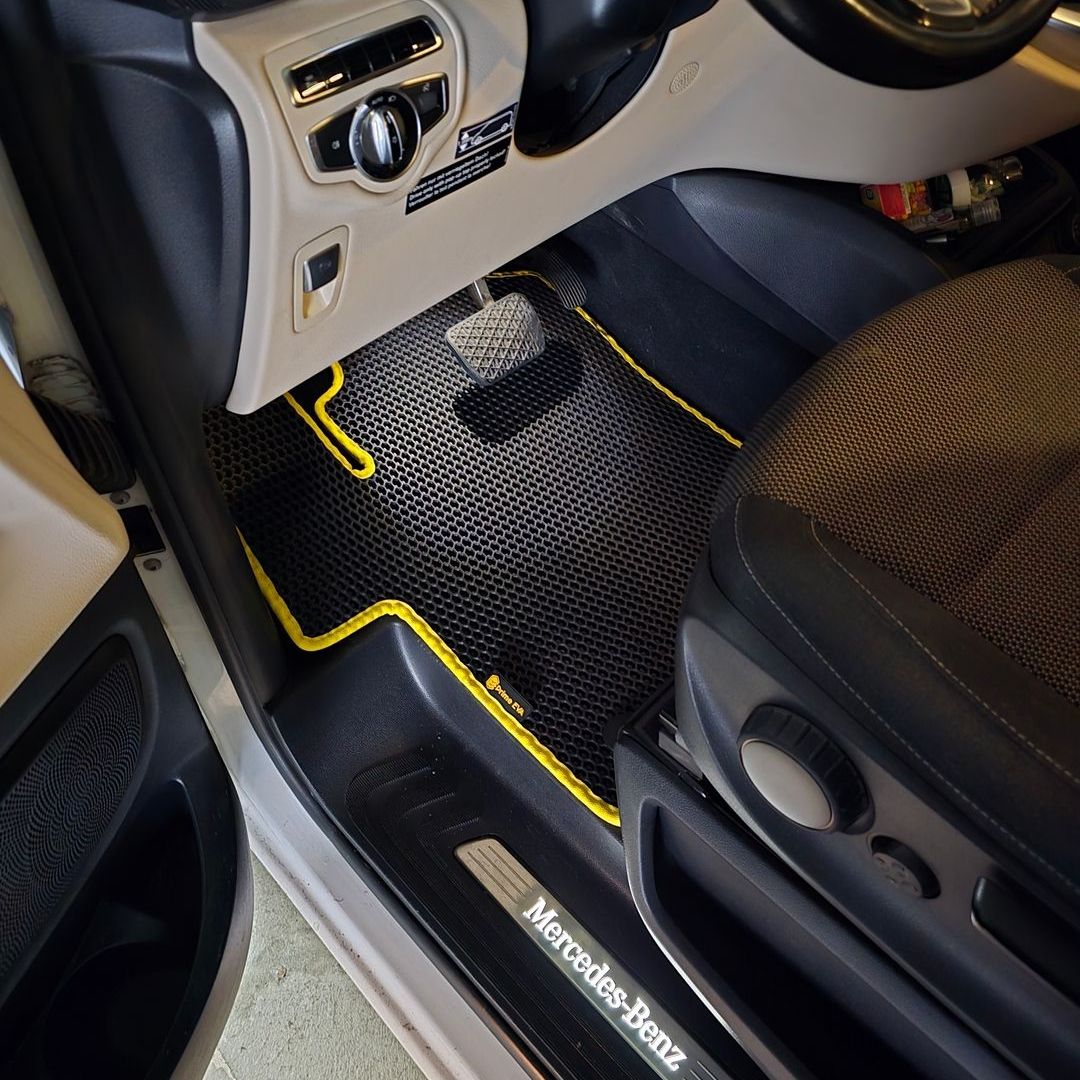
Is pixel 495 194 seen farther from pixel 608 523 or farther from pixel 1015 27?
pixel 1015 27

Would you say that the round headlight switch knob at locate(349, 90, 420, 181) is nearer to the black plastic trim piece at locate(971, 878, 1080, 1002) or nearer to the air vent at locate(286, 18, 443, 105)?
the air vent at locate(286, 18, 443, 105)

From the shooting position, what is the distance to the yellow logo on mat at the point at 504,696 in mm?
1005

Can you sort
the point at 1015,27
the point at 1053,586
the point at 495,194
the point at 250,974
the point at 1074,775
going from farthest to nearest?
the point at 250,974
the point at 1015,27
the point at 495,194
the point at 1053,586
the point at 1074,775

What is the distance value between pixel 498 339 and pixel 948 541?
2.08ft

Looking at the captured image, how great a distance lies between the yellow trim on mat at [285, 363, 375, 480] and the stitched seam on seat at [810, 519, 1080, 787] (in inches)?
22.6

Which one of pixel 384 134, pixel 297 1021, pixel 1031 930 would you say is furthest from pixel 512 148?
pixel 297 1021

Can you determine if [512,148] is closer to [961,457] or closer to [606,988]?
[961,457]

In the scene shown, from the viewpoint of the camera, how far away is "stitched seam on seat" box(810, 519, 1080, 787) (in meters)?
0.56

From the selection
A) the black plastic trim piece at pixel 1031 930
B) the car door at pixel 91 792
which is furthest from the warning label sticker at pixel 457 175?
the black plastic trim piece at pixel 1031 930

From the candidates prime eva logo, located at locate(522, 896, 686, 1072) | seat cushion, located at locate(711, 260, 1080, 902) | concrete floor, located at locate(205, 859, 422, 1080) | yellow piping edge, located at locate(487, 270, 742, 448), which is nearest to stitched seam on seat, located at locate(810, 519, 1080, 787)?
seat cushion, located at locate(711, 260, 1080, 902)

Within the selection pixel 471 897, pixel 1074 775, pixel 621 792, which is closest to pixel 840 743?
pixel 1074 775

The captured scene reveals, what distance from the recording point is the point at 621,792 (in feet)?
2.98

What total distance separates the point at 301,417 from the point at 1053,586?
29.6 inches

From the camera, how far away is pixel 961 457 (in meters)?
0.73
